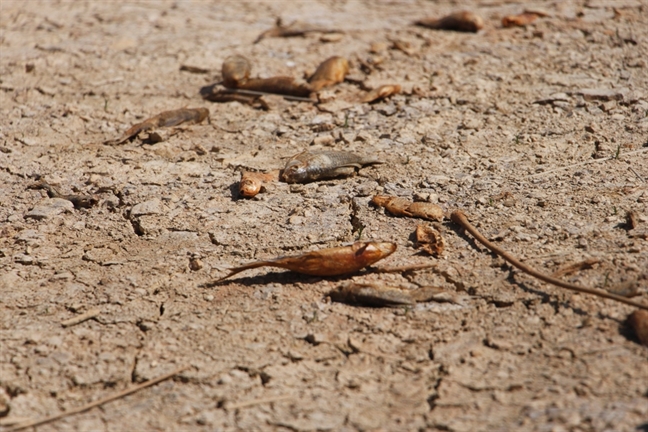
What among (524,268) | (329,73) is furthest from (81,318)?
(329,73)

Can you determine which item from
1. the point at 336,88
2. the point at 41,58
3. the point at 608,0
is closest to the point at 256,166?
the point at 336,88

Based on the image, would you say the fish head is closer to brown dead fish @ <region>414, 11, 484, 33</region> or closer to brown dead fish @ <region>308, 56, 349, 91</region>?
brown dead fish @ <region>308, 56, 349, 91</region>

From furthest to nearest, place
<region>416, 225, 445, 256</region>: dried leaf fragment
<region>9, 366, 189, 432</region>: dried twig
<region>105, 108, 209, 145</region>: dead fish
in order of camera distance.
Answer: <region>105, 108, 209, 145</region>: dead fish < <region>416, 225, 445, 256</region>: dried leaf fragment < <region>9, 366, 189, 432</region>: dried twig

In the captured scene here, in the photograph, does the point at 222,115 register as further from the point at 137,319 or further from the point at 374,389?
the point at 374,389

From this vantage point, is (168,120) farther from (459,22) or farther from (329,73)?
(459,22)

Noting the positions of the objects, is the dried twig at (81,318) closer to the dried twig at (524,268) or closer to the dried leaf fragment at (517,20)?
the dried twig at (524,268)

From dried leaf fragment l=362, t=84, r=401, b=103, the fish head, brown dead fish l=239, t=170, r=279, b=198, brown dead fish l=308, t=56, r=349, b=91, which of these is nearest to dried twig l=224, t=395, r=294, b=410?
brown dead fish l=239, t=170, r=279, b=198
